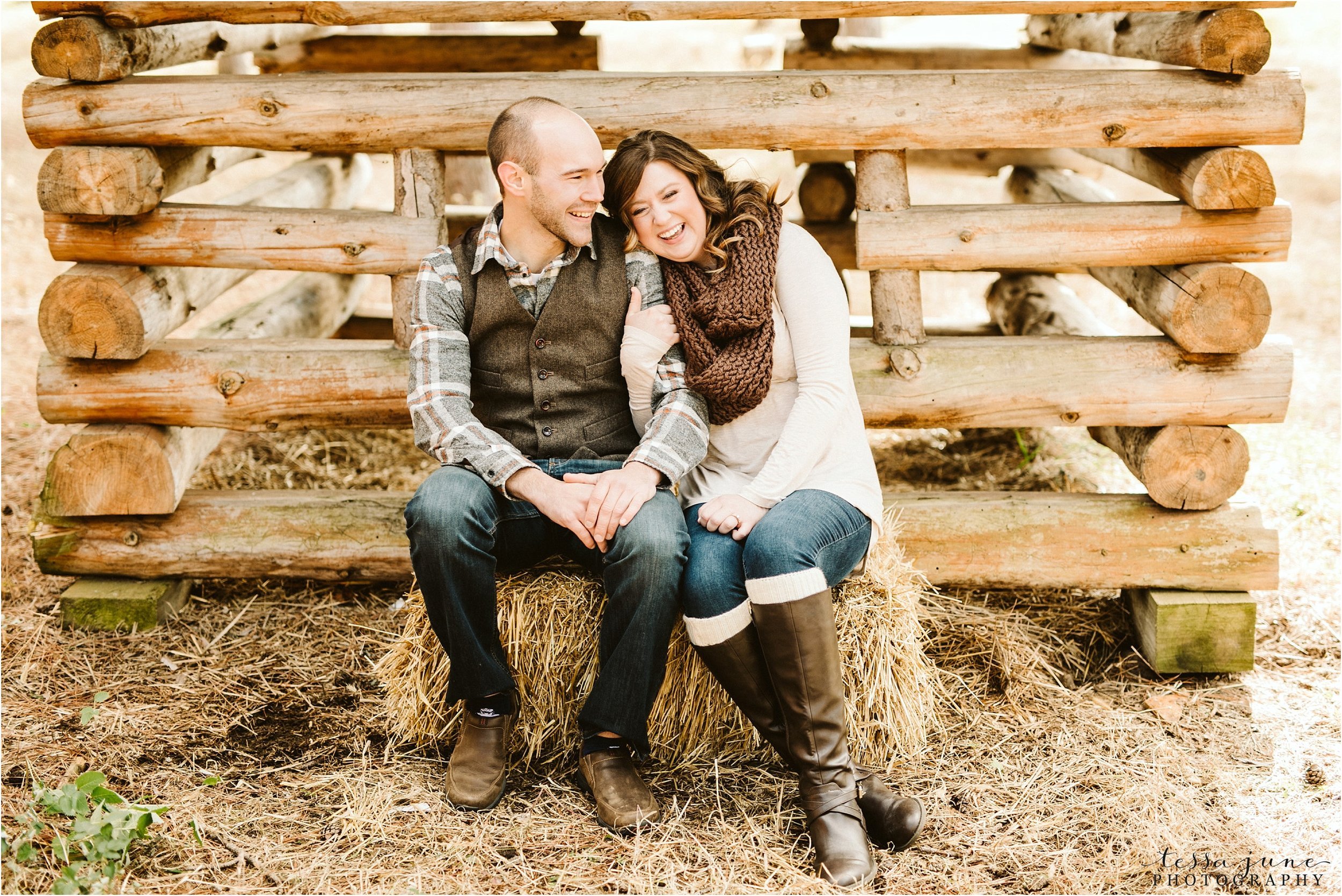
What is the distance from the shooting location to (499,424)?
327 centimetres

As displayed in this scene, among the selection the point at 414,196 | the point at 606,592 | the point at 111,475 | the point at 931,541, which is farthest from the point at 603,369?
the point at 111,475

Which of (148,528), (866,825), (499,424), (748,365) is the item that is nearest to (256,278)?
(148,528)

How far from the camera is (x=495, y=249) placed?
3.14 m

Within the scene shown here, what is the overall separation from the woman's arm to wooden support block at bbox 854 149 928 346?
706mm

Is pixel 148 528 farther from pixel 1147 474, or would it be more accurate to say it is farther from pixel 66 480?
pixel 1147 474

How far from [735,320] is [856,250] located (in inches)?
40.3

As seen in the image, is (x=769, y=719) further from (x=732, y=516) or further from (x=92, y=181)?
(x=92, y=181)

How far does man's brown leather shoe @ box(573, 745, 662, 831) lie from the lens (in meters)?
2.88

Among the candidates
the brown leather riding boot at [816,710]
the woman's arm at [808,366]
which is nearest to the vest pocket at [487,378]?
the woman's arm at [808,366]

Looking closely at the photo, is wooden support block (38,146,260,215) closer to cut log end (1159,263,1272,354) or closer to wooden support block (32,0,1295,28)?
wooden support block (32,0,1295,28)

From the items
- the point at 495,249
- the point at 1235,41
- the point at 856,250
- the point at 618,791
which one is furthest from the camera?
the point at 856,250

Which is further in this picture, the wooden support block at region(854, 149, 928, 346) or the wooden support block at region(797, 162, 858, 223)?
the wooden support block at region(797, 162, 858, 223)

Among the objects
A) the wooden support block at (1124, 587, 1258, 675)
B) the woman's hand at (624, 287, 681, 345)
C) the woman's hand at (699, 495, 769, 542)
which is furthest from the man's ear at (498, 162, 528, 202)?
the wooden support block at (1124, 587, 1258, 675)

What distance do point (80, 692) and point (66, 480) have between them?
78cm
